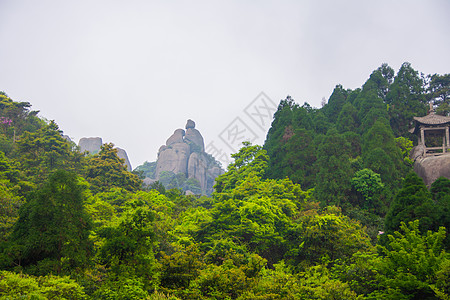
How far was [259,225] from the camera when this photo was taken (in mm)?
11484

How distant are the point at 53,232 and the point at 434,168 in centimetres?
1633

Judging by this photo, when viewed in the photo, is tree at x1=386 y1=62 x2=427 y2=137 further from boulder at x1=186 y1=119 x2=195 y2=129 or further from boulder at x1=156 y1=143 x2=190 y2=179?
boulder at x1=186 y1=119 x2=195 y2=129

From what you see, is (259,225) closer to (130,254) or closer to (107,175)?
(130,254)

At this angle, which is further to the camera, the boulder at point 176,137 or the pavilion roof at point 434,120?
the boulder at point 176,137

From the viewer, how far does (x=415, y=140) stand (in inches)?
786

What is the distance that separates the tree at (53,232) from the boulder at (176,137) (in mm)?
44515

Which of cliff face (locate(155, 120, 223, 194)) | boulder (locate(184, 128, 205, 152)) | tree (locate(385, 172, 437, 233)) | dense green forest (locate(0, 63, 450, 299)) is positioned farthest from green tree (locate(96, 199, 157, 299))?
boulder (locate(184, 128, 205, 152))

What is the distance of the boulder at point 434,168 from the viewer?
15570 mm

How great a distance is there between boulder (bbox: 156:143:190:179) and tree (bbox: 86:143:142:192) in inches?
1114

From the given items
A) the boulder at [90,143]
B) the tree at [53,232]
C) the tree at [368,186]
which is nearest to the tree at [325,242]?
the tree at [368,186]

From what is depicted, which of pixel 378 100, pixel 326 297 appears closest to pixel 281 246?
pixel 326 297

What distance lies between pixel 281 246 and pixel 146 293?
20.7 feet

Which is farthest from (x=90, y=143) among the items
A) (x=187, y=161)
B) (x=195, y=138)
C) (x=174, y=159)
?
(x=187, y=161)

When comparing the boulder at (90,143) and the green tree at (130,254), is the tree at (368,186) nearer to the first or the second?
the green tree at (130,254)
